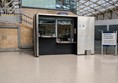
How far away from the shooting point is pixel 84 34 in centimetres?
982

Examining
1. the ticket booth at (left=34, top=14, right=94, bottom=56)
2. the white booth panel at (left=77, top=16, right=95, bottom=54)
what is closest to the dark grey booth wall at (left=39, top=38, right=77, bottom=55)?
the ticket booth at (left=34, top=14, right=94, bottom=56)

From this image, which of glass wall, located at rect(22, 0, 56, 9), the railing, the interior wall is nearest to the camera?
the interior wall

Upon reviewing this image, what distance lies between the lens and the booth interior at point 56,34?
9438mm

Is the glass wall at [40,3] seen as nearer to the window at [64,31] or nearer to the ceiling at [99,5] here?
the window at [64,31]

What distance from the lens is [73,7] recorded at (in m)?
18.1

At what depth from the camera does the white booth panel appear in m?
9.73

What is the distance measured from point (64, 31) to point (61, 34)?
295 millimetres

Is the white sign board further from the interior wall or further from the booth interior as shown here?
the interior wall

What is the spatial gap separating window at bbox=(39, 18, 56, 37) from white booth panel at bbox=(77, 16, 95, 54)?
158 cm

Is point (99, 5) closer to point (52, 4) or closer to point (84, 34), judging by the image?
point (52, 4)

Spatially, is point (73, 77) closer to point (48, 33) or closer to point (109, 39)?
point (48, 33)

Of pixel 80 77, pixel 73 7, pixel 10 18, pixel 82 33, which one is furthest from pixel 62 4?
pixel 80 77

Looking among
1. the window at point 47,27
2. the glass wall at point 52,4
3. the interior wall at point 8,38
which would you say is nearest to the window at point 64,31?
the window at point 47,27

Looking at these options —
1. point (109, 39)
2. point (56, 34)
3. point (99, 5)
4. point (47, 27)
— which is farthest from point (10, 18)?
point (99, 5)
